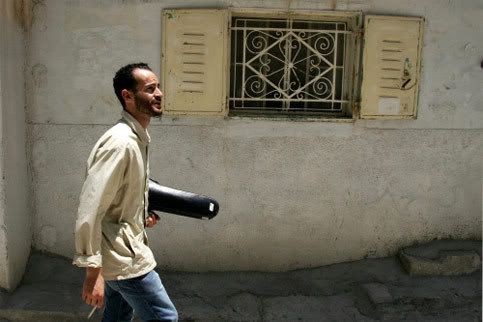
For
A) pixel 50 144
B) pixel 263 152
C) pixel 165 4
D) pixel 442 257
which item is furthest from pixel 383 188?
pixel 50 144

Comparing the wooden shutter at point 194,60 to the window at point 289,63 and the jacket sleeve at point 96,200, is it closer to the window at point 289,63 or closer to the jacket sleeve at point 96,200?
the window at point 289,63

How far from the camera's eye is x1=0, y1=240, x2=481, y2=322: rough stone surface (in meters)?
4.29

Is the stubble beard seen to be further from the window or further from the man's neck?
the window

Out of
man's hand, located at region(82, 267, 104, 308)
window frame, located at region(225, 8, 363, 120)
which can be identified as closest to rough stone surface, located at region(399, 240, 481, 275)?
window frame, located at region(225, 8, 363, 120)

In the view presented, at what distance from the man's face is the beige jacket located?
8 cm

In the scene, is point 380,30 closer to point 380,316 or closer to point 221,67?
point 221,67

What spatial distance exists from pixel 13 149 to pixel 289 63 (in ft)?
7.26

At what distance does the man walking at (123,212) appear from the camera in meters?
2.51

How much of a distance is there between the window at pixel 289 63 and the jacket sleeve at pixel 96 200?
213 cm

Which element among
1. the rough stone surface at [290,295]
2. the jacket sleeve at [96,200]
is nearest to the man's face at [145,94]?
the jacket sleeve at [96,200]

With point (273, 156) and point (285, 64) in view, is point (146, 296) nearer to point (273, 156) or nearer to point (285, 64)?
point (273, 156)

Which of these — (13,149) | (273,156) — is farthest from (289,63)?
(13,149)

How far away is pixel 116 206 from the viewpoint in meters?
2.66

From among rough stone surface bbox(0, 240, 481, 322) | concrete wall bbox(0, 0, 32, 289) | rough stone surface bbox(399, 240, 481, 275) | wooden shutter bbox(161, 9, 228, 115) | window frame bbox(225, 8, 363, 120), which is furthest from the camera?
rough stone surface bbox(399, 240, 481, 275)
